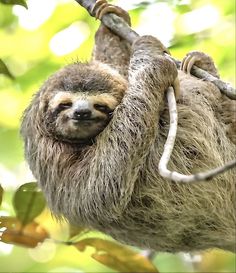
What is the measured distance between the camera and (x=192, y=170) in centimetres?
781

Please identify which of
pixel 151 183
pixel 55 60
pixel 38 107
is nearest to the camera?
pixel 151 183

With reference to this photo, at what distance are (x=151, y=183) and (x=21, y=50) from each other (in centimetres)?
460

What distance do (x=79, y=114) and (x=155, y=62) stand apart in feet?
3.25

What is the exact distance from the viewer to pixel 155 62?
25.4ft

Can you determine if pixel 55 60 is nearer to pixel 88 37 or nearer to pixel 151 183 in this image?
pixel 88 37

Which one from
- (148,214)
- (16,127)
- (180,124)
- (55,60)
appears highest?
(55,60)

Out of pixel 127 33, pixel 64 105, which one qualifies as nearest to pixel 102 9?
pixel 127 33

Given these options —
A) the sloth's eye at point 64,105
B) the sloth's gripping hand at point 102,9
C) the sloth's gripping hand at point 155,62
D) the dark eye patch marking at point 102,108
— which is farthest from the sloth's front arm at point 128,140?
the sloth's gripping hand at point 102,9

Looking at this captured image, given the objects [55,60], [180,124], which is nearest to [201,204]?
[180,124]

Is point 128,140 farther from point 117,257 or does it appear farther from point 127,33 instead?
point 117,257

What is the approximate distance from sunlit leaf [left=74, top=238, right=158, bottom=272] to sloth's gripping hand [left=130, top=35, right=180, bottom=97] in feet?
6.19

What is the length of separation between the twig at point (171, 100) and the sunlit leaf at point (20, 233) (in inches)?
85.8

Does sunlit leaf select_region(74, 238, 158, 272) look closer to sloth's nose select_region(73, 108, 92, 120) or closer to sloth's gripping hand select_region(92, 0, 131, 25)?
sloth's nose select_region(73, 108, 92, 120)

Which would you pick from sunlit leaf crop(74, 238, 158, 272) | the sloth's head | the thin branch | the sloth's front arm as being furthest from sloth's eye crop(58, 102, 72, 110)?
sunlit leaf crop(74, 238, 158, 272)
